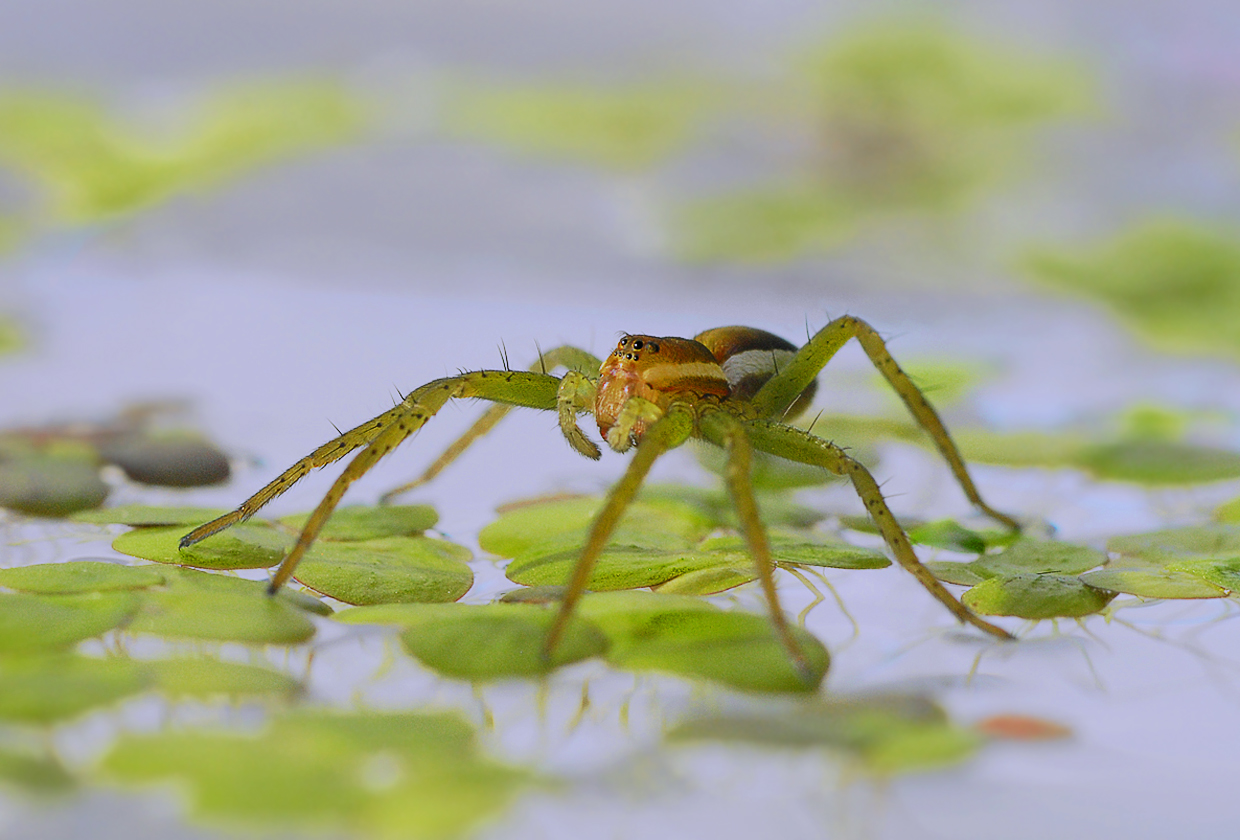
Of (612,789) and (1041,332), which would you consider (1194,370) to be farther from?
(612,789)

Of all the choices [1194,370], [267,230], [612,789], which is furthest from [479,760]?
[267,230]

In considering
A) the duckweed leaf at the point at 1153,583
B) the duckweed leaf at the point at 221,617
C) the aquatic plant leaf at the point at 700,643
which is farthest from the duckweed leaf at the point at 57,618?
the duckweed leaf at the point at 1153,583

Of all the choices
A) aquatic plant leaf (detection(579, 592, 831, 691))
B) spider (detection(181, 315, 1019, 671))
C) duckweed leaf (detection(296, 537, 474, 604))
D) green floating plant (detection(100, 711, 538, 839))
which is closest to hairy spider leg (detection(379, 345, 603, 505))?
spider (detection(181, 315, 1019, 671))

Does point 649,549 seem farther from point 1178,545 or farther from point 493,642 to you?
point 1178,545

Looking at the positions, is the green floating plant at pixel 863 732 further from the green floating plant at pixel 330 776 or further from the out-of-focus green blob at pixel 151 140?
the out-of-focus green blob at pixel 151 140

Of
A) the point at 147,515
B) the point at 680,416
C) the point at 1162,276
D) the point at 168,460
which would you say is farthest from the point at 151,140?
the point at 1162,276

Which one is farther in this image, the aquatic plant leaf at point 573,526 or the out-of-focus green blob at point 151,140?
the out-of-focus green blob at point 151,140

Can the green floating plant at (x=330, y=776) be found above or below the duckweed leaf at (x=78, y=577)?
below

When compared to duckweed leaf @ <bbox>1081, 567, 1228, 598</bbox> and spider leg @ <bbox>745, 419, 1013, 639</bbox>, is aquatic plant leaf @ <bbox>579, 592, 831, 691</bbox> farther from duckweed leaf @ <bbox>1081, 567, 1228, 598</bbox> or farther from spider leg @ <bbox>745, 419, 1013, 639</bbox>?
duckweed leaf @ <bbox>1081, 567, 1228, 598</bbox>
